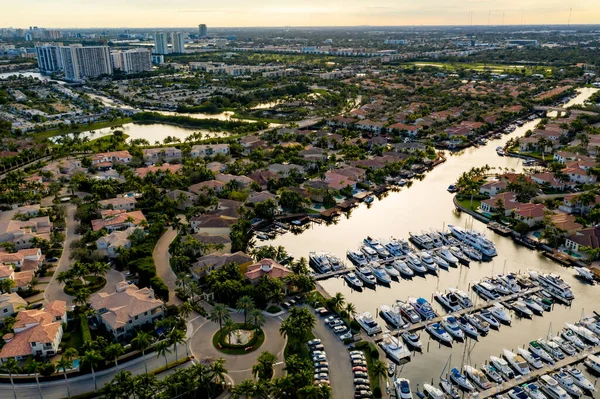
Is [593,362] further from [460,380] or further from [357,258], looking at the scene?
[357,258]

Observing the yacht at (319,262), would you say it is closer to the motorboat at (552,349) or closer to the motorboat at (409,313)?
the motorboat at (409,313)

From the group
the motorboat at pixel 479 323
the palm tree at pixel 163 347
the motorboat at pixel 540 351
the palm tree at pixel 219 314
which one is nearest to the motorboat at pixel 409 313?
the motorboat at pixel 479 323

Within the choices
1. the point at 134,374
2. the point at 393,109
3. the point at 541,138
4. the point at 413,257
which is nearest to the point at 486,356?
the point at 413,257

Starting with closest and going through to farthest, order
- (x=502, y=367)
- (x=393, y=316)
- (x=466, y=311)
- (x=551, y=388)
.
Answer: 1. (x=551, y=388)
2. (x=502, y=367)
3. (x=393, y=316)
4. (x=466, y=311)

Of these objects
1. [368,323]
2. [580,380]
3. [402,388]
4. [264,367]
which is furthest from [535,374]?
[264,367]

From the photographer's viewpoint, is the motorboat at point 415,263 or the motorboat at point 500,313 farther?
the motorboat at point 415,263
